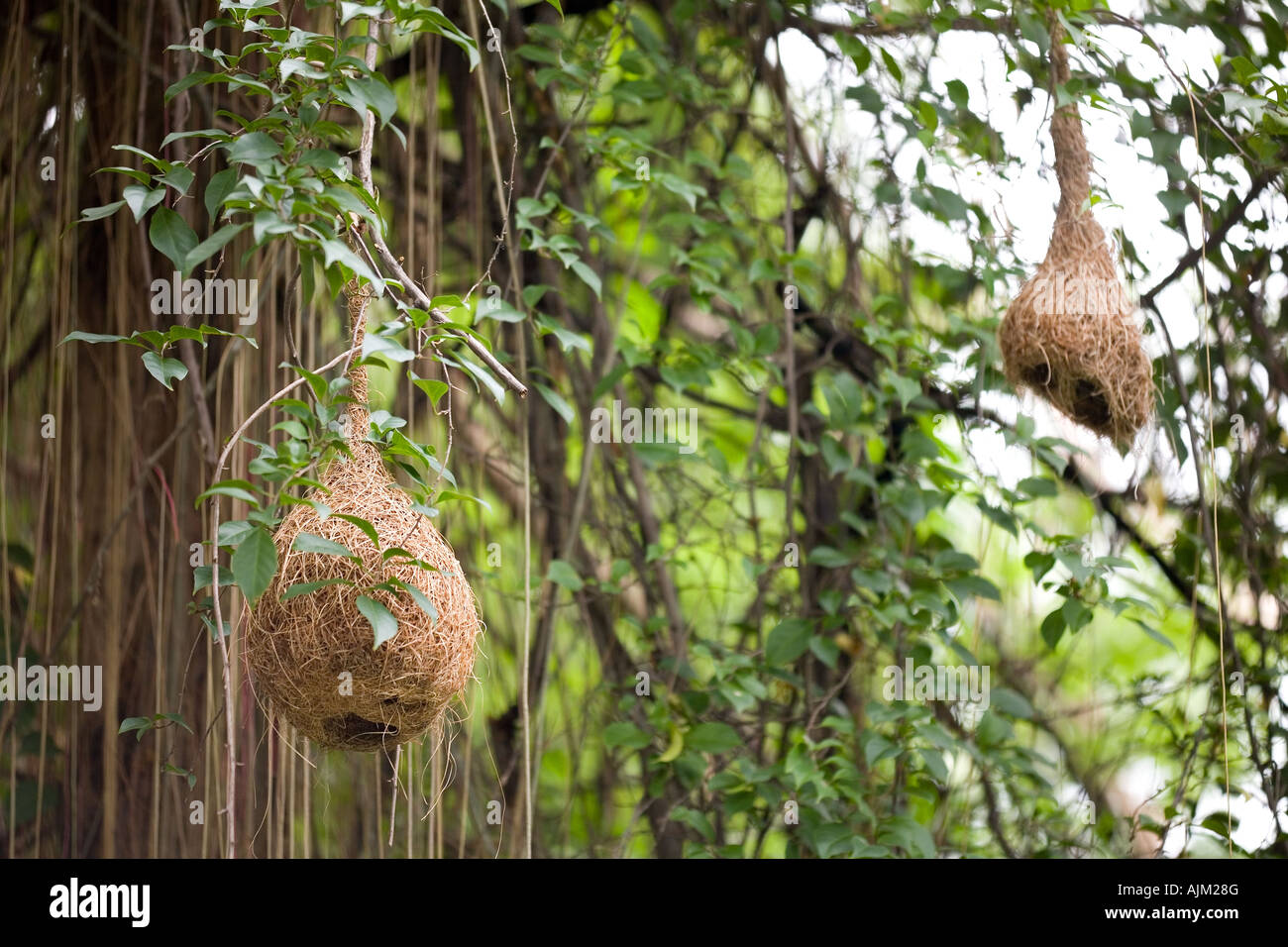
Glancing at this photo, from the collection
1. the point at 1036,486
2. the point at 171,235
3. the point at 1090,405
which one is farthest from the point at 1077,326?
the point at 171,235

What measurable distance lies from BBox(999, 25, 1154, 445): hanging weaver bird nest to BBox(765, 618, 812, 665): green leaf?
0.62m

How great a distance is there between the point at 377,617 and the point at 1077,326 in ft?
3.70

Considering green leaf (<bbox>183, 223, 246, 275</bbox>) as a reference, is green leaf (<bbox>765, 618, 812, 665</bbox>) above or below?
below

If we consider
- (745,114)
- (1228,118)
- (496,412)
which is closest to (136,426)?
(496,412)

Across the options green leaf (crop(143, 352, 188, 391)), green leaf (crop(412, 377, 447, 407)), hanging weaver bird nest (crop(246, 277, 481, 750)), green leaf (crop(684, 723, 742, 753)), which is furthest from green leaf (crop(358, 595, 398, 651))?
green leaf (crop(684, 723, 742, 753))

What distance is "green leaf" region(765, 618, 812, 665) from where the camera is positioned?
2064 mm

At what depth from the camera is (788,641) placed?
2.08 metres

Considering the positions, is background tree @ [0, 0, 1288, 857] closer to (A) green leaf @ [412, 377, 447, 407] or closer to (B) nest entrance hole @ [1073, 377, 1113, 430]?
(B) nest entrance hole @ [1073, 377, 1113, 430]

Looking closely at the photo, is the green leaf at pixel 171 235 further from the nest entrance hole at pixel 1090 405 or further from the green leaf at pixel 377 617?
the nest entrance hole at pixel 1090 405

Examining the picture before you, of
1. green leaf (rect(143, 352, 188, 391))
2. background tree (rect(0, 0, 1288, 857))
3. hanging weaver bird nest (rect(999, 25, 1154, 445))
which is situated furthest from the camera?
background tree (rect(0, 0, 1288, 857))

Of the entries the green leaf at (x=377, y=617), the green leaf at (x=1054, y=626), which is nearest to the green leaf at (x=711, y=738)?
the green leaf at (x=1054, y=626)

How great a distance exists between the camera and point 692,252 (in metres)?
2.11

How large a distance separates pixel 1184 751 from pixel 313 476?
188cm
